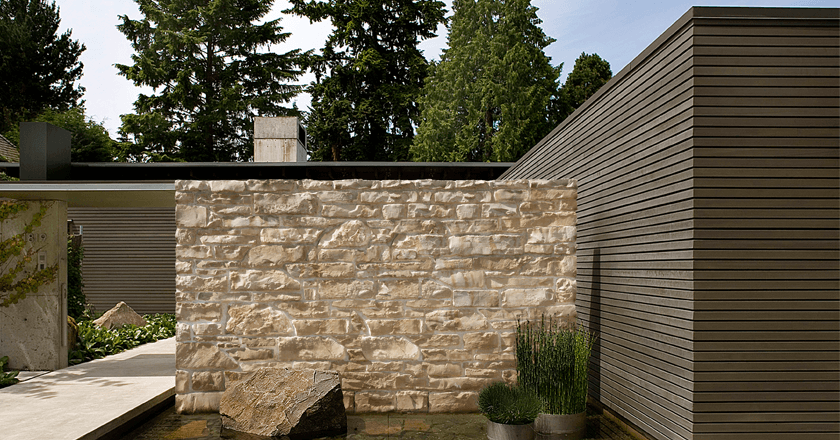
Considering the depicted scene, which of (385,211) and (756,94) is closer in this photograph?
(756,94)

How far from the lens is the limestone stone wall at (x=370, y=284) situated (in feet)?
15.2

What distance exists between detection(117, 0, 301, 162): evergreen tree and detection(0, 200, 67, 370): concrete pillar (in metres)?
13.4

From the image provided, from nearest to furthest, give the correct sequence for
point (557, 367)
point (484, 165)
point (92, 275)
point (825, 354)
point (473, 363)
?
point (825, 354) < point (557, 367) < point (473, 363) < point (484, 165) < point (92, 275)

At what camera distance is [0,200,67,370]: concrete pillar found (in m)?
6.41

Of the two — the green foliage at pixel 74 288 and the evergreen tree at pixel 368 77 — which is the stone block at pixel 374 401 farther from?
the evergreen tree at pixel 368 77

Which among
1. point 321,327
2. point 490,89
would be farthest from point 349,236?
point 490,89

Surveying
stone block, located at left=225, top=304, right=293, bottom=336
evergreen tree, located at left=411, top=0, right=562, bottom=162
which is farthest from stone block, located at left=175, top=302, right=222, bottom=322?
evergreen tree, located at left=411, top=0, right=562, bottom=162

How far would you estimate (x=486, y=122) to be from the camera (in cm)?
1638

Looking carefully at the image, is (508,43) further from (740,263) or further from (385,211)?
(740,263)

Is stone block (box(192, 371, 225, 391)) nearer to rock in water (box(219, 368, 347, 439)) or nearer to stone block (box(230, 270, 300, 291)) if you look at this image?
rock in water (box(219, 368, 347, 439))

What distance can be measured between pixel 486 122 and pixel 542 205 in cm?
1208

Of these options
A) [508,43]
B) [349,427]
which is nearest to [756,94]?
[349,427]

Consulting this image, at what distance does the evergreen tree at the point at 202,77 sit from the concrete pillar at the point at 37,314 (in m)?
13.4

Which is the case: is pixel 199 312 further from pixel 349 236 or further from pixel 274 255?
pixel 349 236
